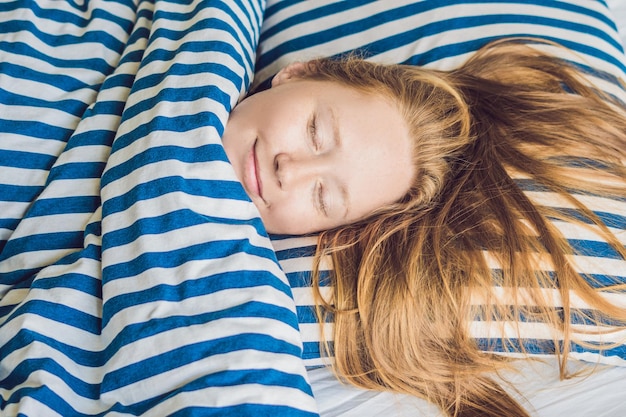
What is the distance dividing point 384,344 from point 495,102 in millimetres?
513

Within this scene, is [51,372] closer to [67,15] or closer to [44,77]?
[44,77]

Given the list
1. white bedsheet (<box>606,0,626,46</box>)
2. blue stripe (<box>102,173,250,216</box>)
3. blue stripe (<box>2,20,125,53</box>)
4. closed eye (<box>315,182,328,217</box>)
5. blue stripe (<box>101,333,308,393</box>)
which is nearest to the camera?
A: blue stripe (<box>101,333,308,393</box>)

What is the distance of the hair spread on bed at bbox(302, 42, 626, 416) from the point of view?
3.01ft

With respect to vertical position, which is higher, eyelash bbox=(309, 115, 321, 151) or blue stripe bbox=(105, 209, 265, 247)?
eyelash bbox=(309, 115, 321, 151)

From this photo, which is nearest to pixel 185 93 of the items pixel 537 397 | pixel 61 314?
pixel 61 314

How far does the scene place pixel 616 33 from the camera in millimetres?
1249

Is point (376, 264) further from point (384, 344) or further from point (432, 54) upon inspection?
point (432, 54)

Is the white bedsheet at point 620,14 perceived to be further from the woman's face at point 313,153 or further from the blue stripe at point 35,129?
the blue stripe at point 35,129

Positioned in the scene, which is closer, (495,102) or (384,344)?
(384,344)

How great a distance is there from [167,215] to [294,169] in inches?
8.1

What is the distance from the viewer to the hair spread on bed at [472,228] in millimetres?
918

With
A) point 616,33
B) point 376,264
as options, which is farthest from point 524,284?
point 616,33

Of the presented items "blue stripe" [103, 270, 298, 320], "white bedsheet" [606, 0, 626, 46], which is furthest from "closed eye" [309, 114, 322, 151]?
"white bedsheet" [606, 0, 626, 46]

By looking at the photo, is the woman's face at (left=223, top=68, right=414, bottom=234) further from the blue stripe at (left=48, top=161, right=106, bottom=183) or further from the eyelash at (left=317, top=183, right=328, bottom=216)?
the blue stripe at (left=48, top=161, right=106, bottom=183)
